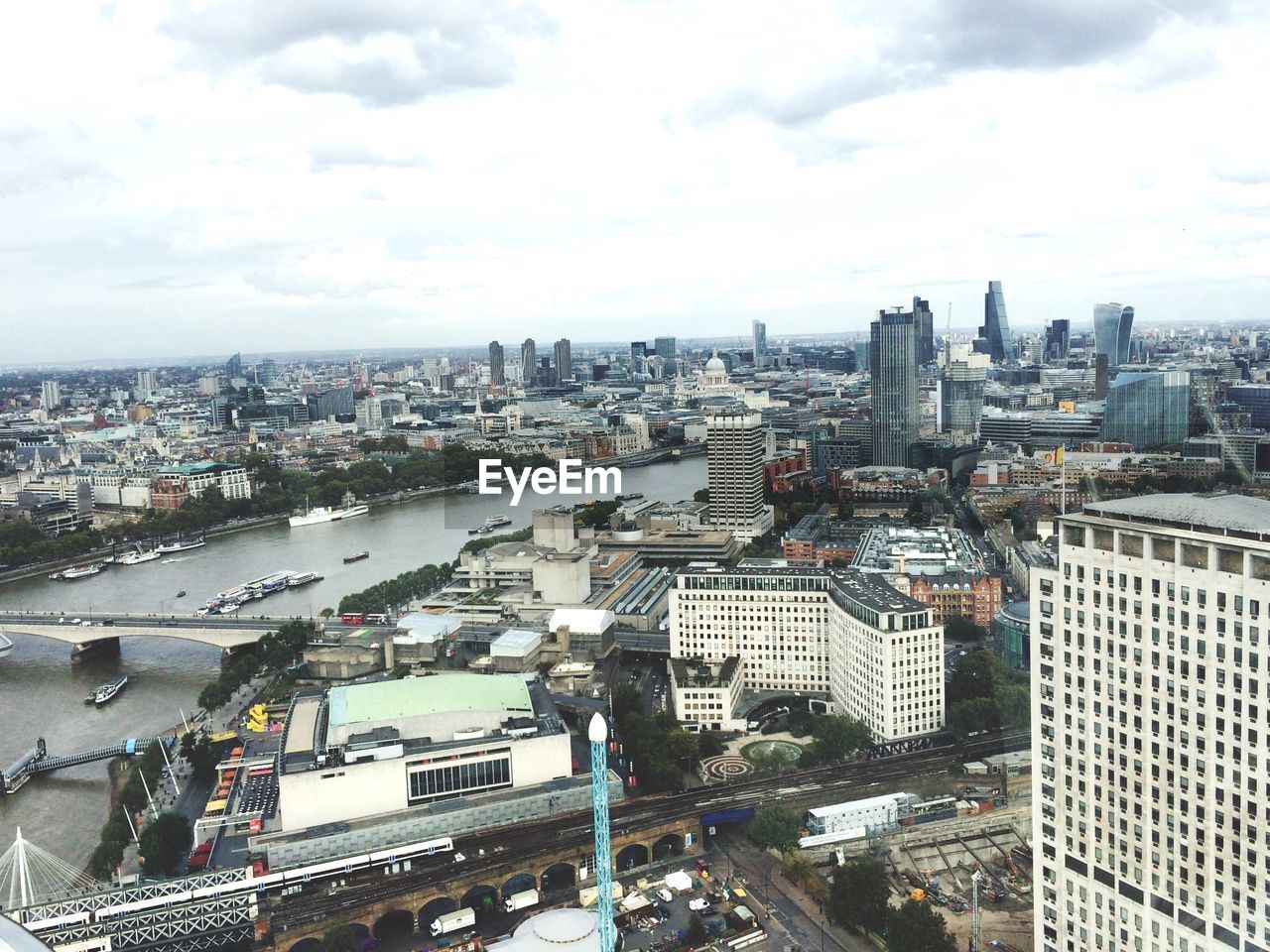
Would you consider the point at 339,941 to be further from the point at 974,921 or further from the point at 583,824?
the point at 974,921

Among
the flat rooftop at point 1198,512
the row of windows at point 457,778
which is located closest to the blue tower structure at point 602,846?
the row of windows at point 457,778

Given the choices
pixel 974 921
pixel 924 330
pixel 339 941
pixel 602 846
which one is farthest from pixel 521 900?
pixel 924 330

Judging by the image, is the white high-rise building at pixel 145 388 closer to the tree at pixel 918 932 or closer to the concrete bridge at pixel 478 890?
the concrete bridge at pixel 478 890

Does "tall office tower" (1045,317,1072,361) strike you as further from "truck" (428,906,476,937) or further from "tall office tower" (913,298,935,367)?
"truck" (428,906,476,937)

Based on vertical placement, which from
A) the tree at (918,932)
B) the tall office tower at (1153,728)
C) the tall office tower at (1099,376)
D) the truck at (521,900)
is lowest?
the truck at (521,900)

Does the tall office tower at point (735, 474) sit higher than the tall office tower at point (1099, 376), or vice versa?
the tall office tower at point (1099, 376)

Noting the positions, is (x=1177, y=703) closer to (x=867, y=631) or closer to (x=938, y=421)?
(x=867, y=631)
